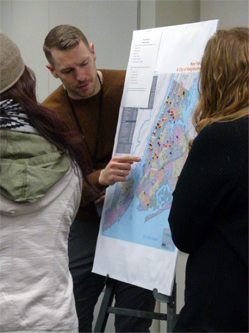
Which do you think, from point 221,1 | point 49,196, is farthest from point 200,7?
point 49,196

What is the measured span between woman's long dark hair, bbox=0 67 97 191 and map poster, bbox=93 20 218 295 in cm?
47

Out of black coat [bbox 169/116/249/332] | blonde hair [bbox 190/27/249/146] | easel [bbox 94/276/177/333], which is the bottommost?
easel [bbox 94/276/177/333]

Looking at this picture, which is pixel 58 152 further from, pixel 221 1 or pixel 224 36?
pixel 221 1

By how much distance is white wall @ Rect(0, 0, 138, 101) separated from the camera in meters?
2.87

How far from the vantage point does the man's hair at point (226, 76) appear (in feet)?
3.35

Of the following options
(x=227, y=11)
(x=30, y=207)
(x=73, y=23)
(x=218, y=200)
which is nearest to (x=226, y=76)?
(x=218, y=200)

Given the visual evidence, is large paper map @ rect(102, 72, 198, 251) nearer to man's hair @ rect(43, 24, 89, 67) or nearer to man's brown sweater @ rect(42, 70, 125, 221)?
man's brown sweater @ rect(42, 70, 125, 221)

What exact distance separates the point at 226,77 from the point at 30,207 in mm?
587

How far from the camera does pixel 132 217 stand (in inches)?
62.1

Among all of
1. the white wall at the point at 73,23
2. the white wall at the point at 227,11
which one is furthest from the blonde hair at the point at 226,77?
the white wall at the point at 73,23

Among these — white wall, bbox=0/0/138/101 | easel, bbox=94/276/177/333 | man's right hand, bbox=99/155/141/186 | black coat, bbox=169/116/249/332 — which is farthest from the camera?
white wall, bbox=0/0/138/101

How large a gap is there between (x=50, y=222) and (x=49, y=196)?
0.22ft

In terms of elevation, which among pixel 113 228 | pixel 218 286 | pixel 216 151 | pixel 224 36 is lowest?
pixel 113 228

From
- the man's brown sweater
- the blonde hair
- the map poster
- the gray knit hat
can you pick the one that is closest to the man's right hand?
the map poster
